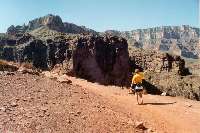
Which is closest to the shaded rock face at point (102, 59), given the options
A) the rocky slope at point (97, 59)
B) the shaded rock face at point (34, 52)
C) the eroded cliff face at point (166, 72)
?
the rocky slope at point (97, 59)

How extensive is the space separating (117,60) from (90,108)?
129 metres

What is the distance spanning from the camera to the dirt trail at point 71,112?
40.0ft

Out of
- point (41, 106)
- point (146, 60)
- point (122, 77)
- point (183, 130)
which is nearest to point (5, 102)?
point (41, 106)

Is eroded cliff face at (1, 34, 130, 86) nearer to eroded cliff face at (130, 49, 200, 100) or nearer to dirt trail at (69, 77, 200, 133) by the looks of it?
eroded cliff face at (130, 49, 200, 100)

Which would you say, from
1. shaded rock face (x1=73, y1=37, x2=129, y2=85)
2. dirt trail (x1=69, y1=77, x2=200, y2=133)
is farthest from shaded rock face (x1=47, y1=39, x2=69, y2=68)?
dirt trail (x1=69, y1=77, x2=200, y2=133)

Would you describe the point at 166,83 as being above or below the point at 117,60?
below

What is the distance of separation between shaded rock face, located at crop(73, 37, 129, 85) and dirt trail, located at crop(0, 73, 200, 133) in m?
107

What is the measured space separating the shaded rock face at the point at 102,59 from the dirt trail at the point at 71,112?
10747 cm

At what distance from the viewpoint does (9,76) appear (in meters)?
19.8

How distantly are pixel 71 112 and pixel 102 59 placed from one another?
12979 centimetres

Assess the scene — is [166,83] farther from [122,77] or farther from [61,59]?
[61,59]

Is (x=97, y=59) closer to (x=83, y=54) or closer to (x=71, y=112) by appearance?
(x=83, y=54)

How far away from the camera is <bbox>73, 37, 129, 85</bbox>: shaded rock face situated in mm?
131750

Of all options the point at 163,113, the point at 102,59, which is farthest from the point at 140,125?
the point at 102,59
